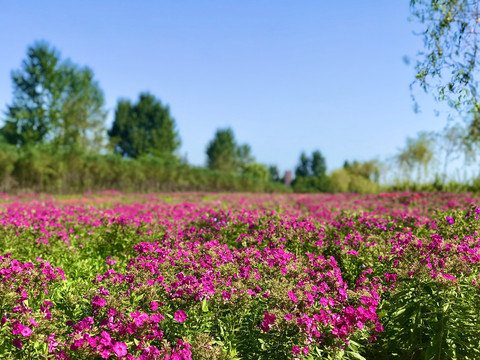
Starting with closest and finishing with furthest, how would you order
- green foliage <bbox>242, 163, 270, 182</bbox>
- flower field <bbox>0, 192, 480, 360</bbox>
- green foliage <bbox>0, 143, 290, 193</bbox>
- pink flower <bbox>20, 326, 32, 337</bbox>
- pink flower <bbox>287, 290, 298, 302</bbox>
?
pink flower <bbox>20, 326, 32, 337</bbox>, flower field <bbox>0, 192, 480, 360</bbox>, pink flower <bbox>287, 290, 298, 302</bbox>, green foliage <bbox>0, 143, 290, 193</bbox>, green foliage <bbox>242, 163, 270, 182</bbox>

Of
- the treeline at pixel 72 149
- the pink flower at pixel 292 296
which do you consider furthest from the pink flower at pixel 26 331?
the treeline at pixel 72 149

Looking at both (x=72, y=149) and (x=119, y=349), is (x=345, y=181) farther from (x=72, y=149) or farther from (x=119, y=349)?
(x=119, y=349)

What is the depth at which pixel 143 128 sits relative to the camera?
205 ft

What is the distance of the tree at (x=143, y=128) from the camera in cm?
5966

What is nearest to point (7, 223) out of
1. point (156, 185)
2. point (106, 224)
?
point (106, 224)

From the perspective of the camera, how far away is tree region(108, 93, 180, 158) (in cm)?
5966

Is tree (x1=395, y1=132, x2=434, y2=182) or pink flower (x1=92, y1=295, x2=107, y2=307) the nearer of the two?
pink flower (x1=92, y1=295, x2=107, y2=307)

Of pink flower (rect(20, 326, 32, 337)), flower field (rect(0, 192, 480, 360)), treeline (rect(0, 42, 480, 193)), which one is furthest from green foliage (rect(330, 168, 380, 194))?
pink flower (rect(20, 326, 32, 337))

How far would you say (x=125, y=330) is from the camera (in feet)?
9.36

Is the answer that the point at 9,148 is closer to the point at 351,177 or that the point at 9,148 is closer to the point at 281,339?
the point at 281,339

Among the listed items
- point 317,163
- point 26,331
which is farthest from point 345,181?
point 26,331

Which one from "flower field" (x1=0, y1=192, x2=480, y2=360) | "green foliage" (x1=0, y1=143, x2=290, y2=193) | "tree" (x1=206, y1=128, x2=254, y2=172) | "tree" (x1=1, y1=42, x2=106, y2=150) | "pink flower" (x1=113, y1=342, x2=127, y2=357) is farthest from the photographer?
"tree" (x1=206, y1=128, x2=254, y2=172)

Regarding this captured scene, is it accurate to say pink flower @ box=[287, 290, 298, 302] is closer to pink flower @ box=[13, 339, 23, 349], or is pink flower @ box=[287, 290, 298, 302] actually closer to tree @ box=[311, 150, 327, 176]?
pink flower @ box=[13, 339, 23, 349]

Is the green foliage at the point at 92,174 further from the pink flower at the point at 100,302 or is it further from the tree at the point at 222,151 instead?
the pink flower at the point at 100,302
